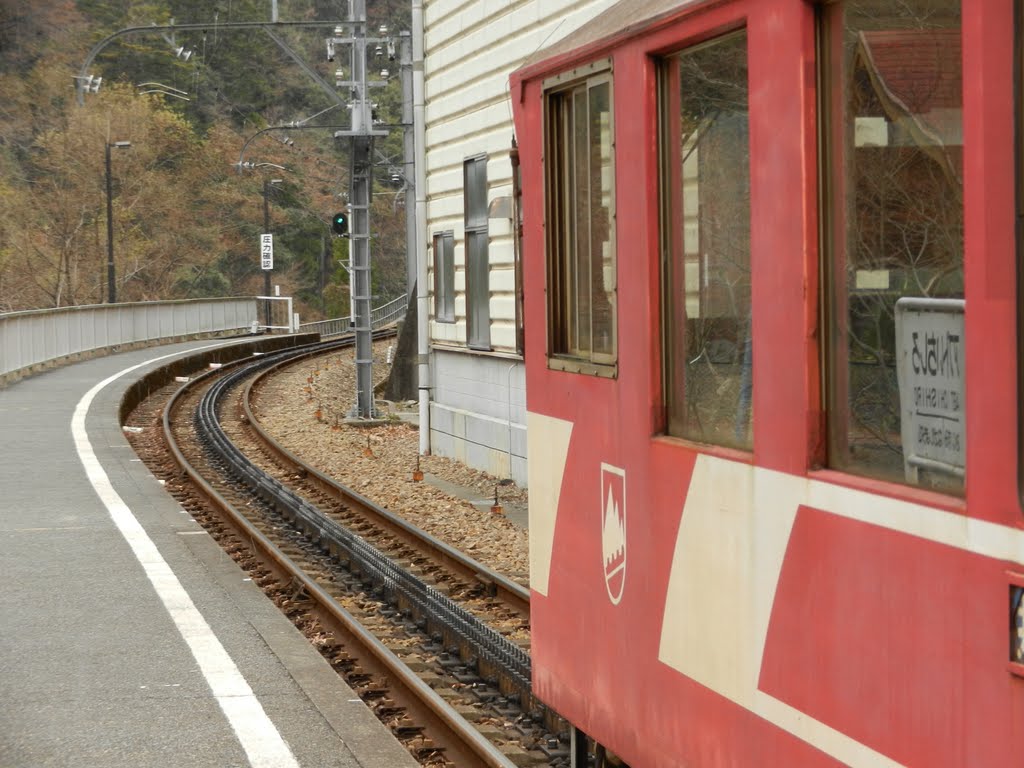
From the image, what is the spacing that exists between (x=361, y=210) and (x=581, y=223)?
1851cm

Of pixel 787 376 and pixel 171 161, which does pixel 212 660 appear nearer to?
pixel 787 376

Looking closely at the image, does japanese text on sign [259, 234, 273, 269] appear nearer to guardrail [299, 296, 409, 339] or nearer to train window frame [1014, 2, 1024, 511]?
guardrail [299, 296, 409, 339]

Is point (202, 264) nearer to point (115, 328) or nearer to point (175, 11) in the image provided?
point (175, 11)

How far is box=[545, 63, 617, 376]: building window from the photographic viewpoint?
4.15m

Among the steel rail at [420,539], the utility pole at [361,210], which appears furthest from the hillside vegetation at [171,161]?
the steel rail at [420,539]

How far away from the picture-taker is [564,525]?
4602 millimetres

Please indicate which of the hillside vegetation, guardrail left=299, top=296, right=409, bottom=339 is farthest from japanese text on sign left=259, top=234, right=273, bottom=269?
the hillside vegetation

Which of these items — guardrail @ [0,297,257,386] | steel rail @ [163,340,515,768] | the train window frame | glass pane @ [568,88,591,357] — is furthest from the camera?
guardrail @ [0,297,257,386]

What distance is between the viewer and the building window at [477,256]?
50.7 ft

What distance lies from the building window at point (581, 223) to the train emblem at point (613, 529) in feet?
0.97

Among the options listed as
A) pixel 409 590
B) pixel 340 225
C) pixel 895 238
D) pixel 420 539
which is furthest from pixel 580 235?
pixel 340 225

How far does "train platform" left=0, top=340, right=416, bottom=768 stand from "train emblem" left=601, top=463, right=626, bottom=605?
2112 millimetres

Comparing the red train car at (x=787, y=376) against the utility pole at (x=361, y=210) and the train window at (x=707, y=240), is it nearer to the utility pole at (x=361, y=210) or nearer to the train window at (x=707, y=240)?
the train window at (x=707, y=240)

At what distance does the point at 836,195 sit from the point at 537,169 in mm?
1823
